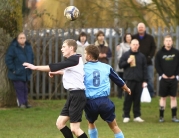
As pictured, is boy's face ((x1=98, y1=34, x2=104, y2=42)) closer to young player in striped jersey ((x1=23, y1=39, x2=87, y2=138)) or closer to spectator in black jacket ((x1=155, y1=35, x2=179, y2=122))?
spectator in black jacket ((x1=155, y1=35, x2=179, y2=122))

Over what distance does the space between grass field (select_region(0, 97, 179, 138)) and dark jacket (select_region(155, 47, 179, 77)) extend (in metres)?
1.25

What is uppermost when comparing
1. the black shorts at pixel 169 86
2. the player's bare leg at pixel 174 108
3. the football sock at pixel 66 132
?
the black shorts at pixel 169 86

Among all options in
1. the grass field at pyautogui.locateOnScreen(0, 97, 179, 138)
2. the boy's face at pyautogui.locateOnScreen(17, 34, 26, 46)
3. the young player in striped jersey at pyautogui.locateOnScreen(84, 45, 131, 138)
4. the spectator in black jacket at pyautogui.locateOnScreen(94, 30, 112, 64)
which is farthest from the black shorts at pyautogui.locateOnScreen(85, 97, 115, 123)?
the spectator in black jacket at pyautogui.locateOnScreen(94, 30, 112, 64)

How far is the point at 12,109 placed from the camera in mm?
16953

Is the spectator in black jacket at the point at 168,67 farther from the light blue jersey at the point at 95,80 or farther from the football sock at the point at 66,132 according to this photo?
the football sock at the point at 66,132

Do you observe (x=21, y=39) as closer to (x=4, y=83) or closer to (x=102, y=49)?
(x=4, y=83)

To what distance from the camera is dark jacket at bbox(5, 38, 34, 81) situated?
16902mm

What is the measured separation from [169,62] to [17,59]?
4.29 meters

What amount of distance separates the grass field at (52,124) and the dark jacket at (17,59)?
0.93 metres

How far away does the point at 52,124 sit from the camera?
48.6ft

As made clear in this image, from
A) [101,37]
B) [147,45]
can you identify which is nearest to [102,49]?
[101,37]

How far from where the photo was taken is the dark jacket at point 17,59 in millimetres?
16902

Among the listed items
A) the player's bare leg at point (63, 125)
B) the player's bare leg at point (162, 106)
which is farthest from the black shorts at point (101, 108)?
the player's bare leg at point (162, 106)

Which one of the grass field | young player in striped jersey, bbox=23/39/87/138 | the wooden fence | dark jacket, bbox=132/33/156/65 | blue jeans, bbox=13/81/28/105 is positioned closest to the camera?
young player in striped jersey, bbox=23/39/87/138
